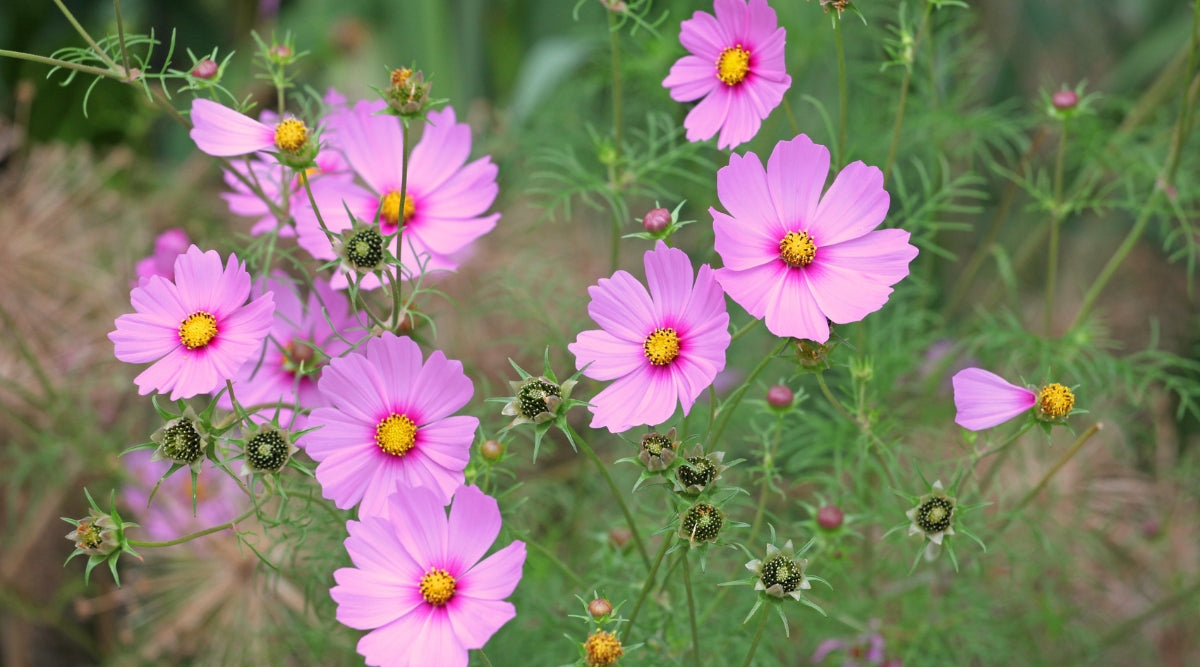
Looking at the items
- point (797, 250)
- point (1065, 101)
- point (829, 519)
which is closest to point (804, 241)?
point (797, 250)

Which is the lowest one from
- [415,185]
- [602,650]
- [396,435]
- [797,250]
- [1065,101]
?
[602,650]

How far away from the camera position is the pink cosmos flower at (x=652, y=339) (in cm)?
60

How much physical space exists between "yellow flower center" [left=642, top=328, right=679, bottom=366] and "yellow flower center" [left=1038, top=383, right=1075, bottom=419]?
232 millimetres

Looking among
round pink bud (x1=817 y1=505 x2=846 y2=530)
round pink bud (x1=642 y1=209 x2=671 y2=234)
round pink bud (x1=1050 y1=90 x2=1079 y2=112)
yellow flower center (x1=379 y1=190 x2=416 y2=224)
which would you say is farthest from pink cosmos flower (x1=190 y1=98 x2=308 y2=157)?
round pink bud (x1=1050 y1=90 x2=1079 y2=112)

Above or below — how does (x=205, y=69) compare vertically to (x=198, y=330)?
above

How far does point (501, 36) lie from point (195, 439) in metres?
1.67

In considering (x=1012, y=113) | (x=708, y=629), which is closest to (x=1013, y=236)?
(x=1012, y=113)

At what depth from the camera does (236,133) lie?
2.14ft

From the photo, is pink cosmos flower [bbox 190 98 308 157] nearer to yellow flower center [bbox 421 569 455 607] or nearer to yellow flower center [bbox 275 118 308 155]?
yellow flower center [bbox 275 118 308 155]

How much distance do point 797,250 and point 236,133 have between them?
14.0 inches

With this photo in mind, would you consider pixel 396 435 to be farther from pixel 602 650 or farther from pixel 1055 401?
pixel 1055 401

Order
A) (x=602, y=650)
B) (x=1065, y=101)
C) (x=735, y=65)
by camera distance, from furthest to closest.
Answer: (x=1065, y=101)
(x=735, y=65)
(x=602, y=650)

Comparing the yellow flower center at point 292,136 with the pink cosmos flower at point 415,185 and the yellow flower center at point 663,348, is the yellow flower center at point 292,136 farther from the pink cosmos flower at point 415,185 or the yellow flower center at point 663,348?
the yellow flower center at point 663,348

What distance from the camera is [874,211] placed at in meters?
0.62
